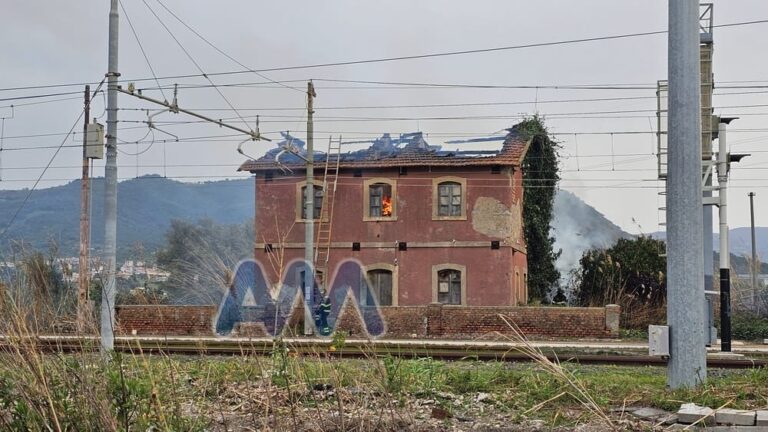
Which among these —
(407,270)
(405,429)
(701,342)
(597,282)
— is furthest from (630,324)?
(405,429)

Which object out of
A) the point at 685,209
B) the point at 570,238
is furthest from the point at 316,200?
the point at 570,238

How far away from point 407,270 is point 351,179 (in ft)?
14.2

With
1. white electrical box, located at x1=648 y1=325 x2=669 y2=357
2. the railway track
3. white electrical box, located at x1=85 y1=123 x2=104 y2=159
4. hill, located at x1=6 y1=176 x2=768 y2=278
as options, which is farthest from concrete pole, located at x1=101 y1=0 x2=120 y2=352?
hill, located at x1=6 y1=176 x2=768 y2=278

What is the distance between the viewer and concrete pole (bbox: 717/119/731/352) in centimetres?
2156

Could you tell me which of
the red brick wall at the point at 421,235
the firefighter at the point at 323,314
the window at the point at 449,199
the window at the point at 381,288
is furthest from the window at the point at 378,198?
the firefighter at the point at 323,314

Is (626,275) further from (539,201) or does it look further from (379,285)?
(379,285)

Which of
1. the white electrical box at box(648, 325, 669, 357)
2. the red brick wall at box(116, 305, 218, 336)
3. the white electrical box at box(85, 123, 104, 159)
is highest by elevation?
the white electrical box at box(85, 123, 104, 159)

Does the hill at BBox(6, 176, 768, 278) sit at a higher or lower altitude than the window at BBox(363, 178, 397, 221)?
higher

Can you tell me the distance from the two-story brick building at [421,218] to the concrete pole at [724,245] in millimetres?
13596

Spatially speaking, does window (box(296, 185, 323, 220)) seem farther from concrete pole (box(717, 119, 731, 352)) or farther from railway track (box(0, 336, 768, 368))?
concrete pole (box(717, 119, 731, 352))

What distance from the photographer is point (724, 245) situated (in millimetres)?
22484

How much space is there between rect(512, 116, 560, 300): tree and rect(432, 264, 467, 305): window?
18.4ft

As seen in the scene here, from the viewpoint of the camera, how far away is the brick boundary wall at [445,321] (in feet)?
→ 93.7

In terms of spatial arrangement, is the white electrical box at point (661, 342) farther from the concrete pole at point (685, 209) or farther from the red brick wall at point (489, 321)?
the red brick wall at point (489, 321)
